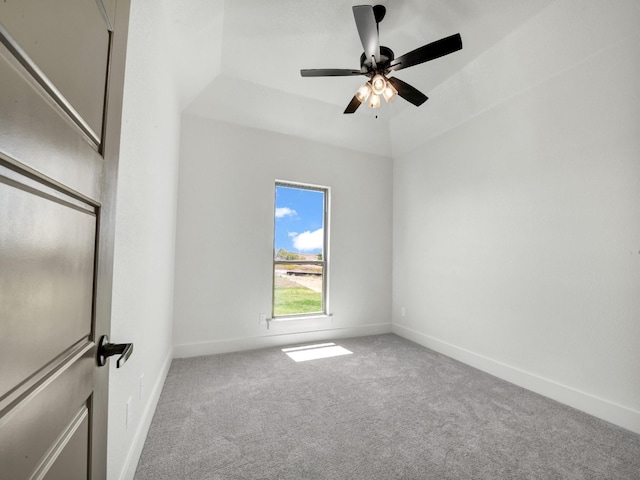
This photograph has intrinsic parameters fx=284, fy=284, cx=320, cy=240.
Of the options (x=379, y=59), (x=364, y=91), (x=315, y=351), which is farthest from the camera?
(x=315, y=351)

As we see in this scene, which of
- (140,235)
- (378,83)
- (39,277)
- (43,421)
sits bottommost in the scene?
(43,421)

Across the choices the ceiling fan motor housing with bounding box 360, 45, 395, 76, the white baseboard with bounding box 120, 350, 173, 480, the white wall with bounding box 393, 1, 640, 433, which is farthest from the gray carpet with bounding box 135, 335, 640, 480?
the ceiling fan motor housing with bounding box 360, 45, 395, 76

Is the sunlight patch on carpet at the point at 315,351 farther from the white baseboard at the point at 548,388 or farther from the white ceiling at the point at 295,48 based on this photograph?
the white ceiling at the point at 295,48

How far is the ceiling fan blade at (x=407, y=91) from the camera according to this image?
2357 millimetres

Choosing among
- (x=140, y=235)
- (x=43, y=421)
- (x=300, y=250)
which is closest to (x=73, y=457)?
(x=43, y=421)

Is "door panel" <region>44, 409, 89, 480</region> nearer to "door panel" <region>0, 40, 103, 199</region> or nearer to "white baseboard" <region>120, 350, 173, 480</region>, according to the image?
"door panel" <region>0, 40, 103, 199</region>

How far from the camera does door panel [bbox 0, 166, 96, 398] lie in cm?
38

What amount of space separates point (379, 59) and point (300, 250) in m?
2.44

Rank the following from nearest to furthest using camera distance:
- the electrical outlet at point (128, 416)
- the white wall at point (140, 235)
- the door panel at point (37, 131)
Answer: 1. the door panel at point (37, 131)
2. the white wall at point (140, 235)
3. the electrical outlet at point (128, 416)

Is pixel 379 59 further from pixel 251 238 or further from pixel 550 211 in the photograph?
pixel 251 238

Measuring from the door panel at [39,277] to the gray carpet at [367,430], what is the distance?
1.48 m

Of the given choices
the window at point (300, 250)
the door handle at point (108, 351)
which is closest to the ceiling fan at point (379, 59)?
the window at point (300, 250)

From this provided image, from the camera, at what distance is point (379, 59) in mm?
2229

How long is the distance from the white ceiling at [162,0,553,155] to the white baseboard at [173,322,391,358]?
2683 mm
